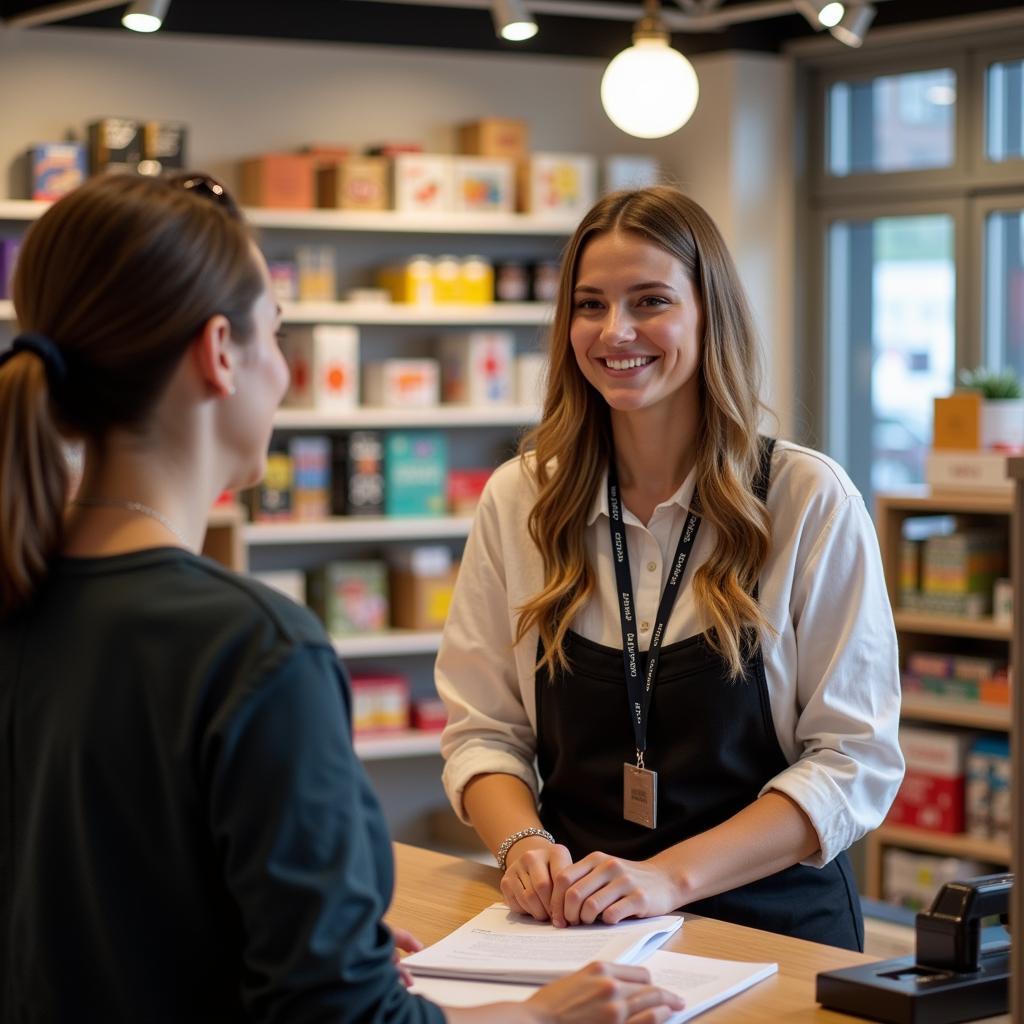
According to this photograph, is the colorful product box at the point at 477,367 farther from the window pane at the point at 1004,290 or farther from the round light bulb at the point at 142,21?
the round light bulb at the point at 142,21

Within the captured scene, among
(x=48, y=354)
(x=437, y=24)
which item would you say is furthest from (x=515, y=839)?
(x=437, y=24)

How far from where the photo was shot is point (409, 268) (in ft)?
17.7

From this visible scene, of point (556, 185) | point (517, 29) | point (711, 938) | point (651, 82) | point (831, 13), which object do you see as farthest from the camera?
point (556, 185)

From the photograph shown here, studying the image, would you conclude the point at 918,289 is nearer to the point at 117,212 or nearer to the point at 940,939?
A: the point at 940,939

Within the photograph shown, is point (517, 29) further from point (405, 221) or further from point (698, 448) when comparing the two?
point (698, 448)

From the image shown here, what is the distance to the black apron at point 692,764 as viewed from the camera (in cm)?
204

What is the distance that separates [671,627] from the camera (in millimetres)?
2107

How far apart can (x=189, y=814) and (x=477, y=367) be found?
14.7 ft

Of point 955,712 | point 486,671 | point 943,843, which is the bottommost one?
point 943,843

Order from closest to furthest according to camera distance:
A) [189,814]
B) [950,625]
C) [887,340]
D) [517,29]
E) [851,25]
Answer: [189,814] < [517,29] < [851,25] < [950,625] < [887,340]

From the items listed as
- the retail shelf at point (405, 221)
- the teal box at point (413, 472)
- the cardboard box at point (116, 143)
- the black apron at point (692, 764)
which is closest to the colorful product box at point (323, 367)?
the teal box at point (413, 472)

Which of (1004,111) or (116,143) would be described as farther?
(1004,111)

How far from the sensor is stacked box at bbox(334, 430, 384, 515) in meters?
5.41

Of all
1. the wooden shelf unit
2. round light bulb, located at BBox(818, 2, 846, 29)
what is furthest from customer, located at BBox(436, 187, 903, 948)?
the wooden shelf unit
